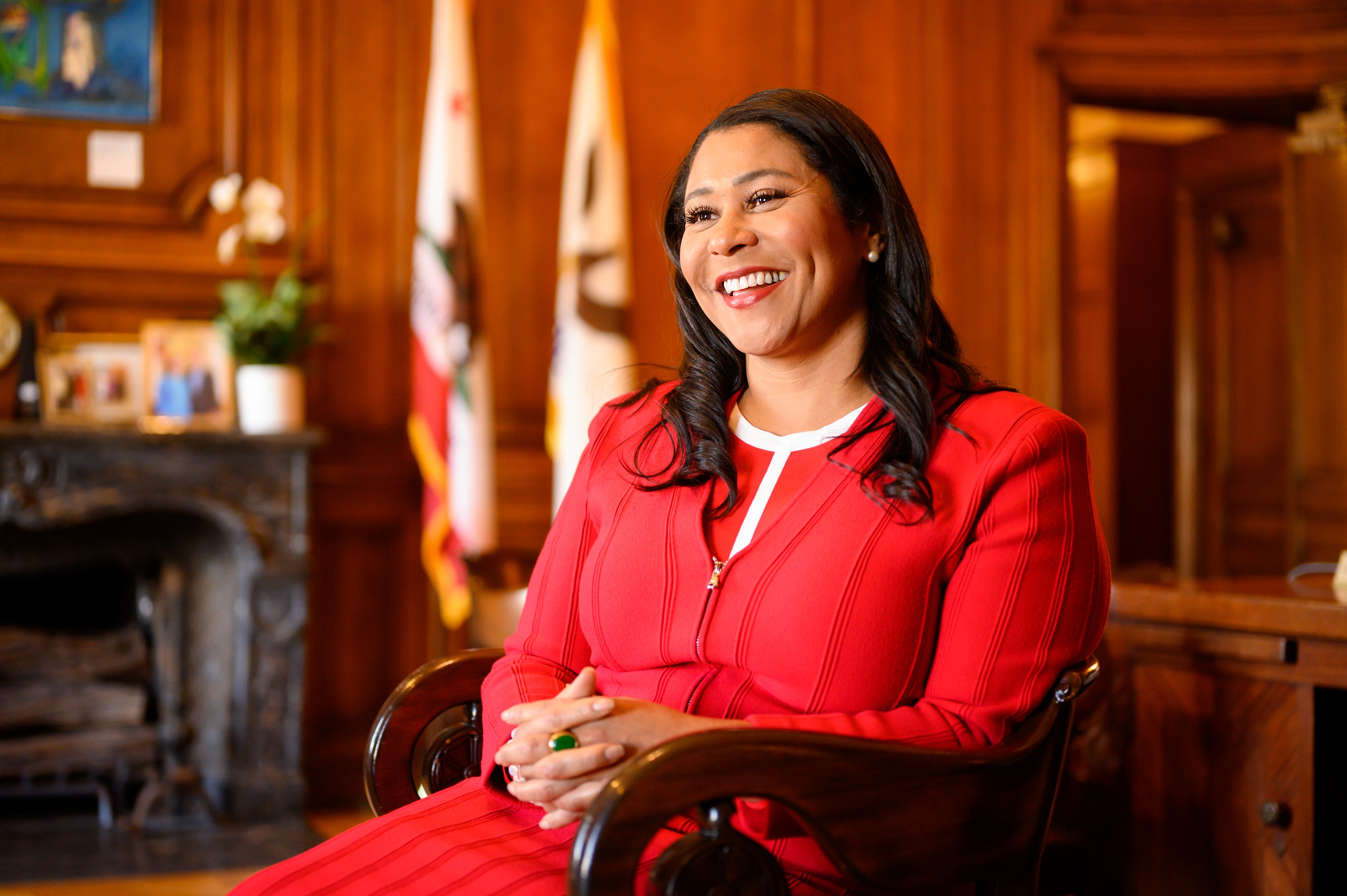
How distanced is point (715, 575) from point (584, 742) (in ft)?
0.93

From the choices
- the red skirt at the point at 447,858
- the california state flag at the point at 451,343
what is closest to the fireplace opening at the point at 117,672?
the california state flag at the point at 451,343

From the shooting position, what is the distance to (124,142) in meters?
3.83

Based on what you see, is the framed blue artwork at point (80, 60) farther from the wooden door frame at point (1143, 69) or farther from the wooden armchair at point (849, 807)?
the wooden armchair at point (849, 807)

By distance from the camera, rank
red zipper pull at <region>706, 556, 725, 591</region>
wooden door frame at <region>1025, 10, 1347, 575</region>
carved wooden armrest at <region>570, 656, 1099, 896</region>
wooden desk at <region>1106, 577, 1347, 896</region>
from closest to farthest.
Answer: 1. carved wooden armrest at <region>570, 656, 1099, 896</region>
2. red zipper pull at <region>706, 556, 725, 591</region>
3. wooden desk at <region>1106, 577, 1347, 896</region>
4. wooden door frame at <region>1025, 10, 1347, 575</region>

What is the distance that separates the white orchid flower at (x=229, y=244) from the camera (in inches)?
148

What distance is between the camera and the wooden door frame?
16.6 ft

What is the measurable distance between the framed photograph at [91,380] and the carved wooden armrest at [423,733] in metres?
2.46

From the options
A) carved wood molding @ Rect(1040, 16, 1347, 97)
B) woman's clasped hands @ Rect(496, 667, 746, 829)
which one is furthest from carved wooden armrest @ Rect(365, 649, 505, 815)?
carved wood molding @ Rect(1040, 16, 1347, 97)

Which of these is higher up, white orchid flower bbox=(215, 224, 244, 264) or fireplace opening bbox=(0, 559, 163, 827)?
white orchid flower bbox=(215, 224, 244, 264)

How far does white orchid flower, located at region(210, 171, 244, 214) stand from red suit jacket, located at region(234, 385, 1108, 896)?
271cm

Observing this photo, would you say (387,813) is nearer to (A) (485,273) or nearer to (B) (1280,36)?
(A) (485,273)

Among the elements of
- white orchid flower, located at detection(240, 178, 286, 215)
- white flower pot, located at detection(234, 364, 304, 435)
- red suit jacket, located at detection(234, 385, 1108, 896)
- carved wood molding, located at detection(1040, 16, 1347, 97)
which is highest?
carved wood molding, located at detection(1040, 16, 1347, 97)

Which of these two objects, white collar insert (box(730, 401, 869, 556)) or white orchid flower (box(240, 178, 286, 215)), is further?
white orchid flower (box(240, 178, 286, 215))

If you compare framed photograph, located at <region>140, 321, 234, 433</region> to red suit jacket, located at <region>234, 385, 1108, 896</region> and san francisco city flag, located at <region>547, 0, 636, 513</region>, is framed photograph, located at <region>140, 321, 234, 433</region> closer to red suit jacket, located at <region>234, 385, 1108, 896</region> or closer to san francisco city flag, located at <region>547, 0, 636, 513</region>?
san francisco city flag, located at <region>547, 0, 636, 513</region>
